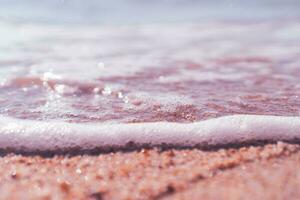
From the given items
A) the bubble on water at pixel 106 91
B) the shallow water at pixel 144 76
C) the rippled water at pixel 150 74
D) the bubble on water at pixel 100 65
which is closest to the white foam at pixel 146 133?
the shallow water at pixel 144 76

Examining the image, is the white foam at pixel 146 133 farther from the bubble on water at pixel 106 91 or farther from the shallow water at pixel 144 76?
the bubble on water at pixel 106 91

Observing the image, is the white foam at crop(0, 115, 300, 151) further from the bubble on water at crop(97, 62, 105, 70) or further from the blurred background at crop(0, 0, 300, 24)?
the blurred background at crop(0, 0, 300, 24)

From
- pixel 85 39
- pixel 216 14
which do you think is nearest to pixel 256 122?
pixel 85 39

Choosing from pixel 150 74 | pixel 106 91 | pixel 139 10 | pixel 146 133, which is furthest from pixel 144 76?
pixel 139 10

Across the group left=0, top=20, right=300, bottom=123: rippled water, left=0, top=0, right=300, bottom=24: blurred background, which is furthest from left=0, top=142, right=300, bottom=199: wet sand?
left=0, top=0, right=300, bottom=24: blurred background

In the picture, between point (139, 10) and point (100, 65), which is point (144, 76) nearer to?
point (100, 65)
